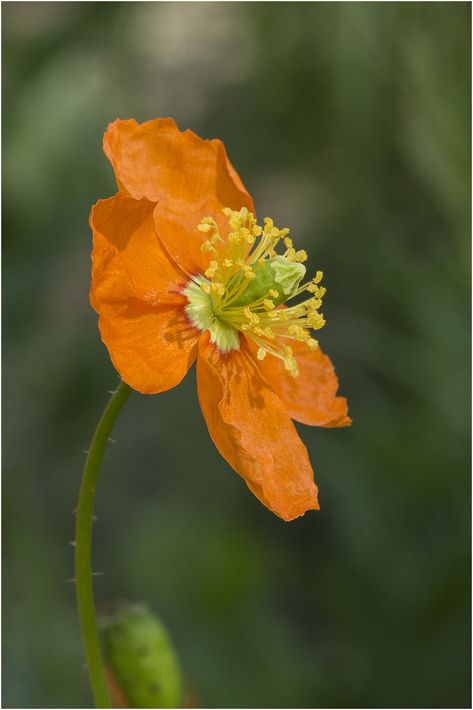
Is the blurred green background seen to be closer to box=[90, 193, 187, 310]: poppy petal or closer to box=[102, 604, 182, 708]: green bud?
box=[102, 604, 182, 708]: green bud

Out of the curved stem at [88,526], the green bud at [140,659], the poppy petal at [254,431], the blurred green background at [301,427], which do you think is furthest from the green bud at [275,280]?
the blurred green background at [301,427]

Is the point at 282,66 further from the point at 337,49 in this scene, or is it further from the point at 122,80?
the point at 122,80

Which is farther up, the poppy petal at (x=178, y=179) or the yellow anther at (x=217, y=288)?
the poppy petal at (x=178, y=179)

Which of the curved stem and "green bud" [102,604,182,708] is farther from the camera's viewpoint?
"green bud" [102,604,182,708]

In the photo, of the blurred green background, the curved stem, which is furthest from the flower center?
the blurred green background

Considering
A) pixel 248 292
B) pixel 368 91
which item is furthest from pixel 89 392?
pixel 248 292

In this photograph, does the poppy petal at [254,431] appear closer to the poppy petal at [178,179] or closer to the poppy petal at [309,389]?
the poppy petal at [309,389]
